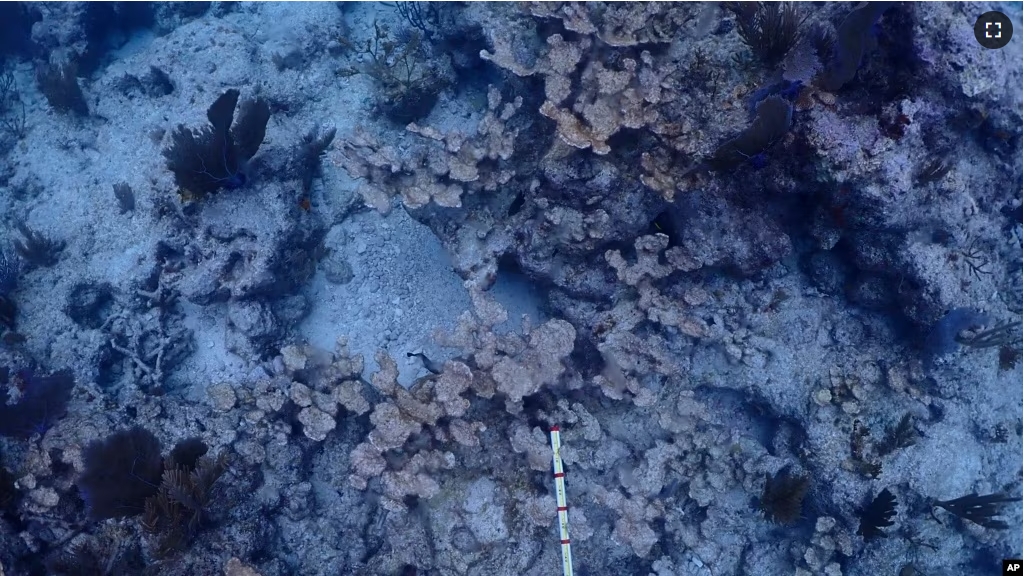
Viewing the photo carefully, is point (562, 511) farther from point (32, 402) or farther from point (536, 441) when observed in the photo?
point (32, 402)

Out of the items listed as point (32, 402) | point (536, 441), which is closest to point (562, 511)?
point (536, 441)

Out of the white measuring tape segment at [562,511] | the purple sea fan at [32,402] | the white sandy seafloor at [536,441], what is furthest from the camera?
the white measuring tape segment at [562,511]

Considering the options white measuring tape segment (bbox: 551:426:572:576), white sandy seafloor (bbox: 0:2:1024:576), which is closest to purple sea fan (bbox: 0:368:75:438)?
white sandy seafloor (bbox: 0:2:1024:576)

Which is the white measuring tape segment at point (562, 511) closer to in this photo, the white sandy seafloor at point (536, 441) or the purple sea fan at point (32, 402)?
the white sandy seafloor at point (536, 441)

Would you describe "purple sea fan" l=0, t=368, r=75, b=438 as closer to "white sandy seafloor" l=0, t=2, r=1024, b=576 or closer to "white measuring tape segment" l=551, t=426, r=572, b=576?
"white sandy seafloor" l=0, t=2, r=1024, b=576

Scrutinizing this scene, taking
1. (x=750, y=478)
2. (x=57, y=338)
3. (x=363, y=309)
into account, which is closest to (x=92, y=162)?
(x=57, y=338)

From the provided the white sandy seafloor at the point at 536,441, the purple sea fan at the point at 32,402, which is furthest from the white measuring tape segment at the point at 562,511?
the purple sea fan at the point at 32,402

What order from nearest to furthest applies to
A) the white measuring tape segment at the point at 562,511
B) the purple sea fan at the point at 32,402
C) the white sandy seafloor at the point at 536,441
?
the purple sea fan at the point at 32,402 < the white sandy seafloor at the point at 536,441 < the white measuring tape segment at the point at 562,511
